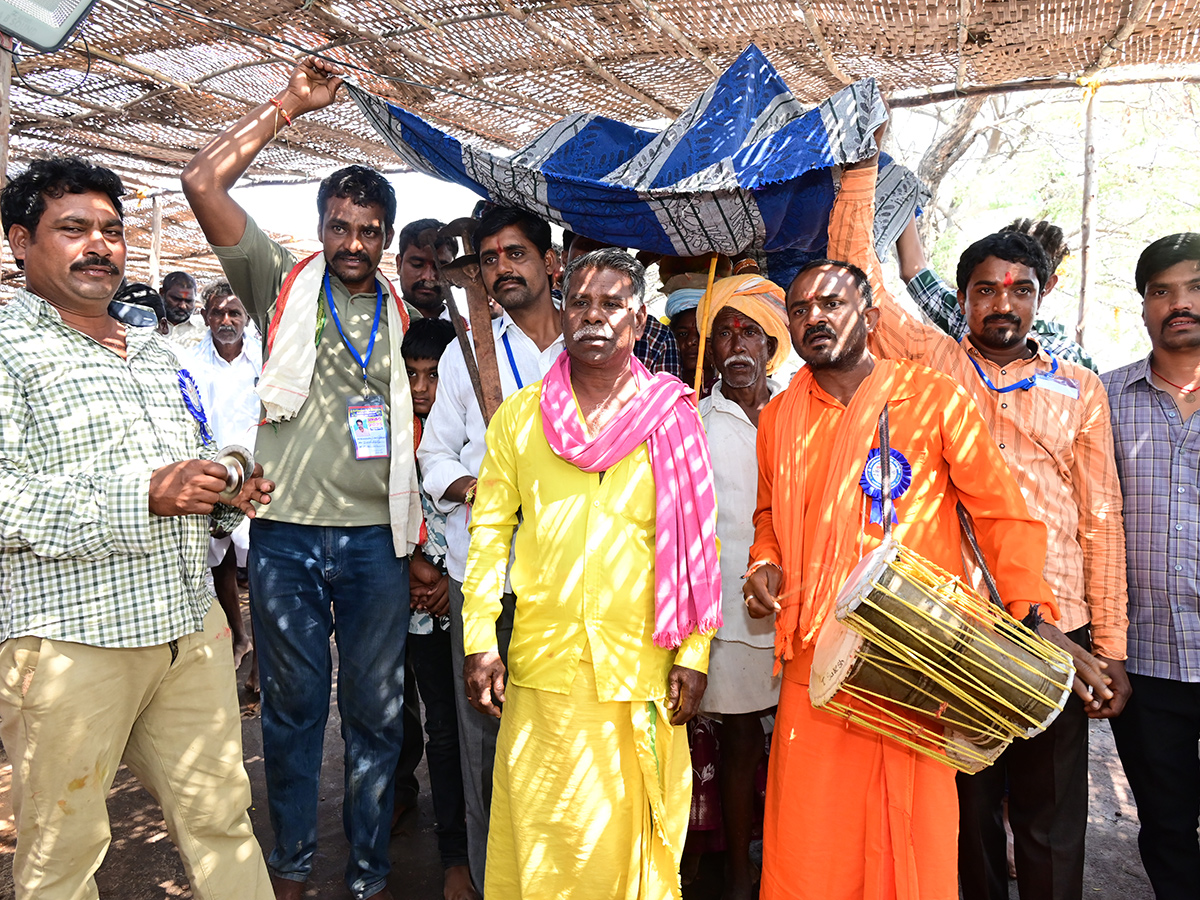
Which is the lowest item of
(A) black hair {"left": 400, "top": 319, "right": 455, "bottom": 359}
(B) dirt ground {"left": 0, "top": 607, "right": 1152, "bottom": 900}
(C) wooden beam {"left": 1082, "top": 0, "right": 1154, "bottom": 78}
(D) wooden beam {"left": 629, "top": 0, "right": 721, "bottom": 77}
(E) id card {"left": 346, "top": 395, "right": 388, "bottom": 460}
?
(B) dirt ground {"left": 0, "top": 607, "right": 1152, "bottom": 900}

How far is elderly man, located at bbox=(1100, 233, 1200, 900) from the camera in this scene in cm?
281

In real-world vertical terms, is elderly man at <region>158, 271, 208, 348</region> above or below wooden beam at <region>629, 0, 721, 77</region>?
below

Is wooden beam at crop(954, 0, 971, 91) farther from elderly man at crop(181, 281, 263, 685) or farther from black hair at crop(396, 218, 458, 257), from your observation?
elderly man at crop(181, 281, 263, 685)

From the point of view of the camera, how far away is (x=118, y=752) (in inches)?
93.3

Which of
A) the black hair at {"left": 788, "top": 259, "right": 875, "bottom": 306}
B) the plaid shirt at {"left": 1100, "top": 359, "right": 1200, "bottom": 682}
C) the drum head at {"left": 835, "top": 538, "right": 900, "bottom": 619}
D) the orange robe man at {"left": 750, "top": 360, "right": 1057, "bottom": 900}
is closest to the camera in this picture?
the drum head at {"left": 835, "top": 538, "right": 900, "bottom": 619}

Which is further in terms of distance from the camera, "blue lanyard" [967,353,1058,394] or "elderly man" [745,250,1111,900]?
"blue lanyard" [967,353,1058,394]

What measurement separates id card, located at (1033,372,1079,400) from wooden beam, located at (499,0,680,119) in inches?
108

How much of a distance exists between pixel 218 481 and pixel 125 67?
347 cm

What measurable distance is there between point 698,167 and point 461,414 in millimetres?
1263

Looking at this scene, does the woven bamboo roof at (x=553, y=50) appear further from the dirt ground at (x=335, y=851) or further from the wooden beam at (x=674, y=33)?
the dirt ground at (x=335, y=851)

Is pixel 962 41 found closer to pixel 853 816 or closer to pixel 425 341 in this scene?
pixel 425 341

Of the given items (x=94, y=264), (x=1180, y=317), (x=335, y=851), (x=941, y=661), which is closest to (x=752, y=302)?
(x=1180, y=317)

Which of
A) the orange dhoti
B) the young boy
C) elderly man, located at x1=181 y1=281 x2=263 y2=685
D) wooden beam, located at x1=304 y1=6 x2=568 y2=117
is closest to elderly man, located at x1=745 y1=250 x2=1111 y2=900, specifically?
the orange dhoti

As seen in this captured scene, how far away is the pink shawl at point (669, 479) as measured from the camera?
8.01 feet
